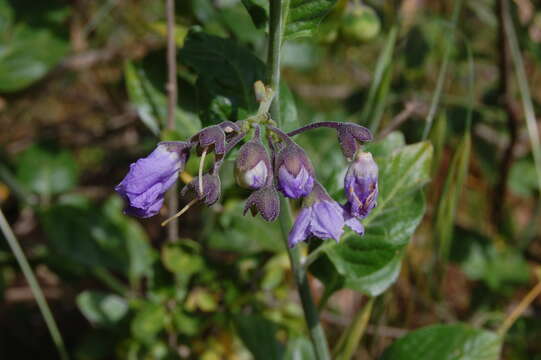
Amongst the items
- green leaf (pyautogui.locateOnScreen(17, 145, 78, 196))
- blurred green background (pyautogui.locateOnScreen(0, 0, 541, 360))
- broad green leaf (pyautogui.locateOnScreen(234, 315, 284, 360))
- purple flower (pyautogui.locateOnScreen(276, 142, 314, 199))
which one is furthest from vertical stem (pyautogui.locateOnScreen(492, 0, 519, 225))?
green leaf (pyautogui.locateOnScreen(17, 145, 78, 196))

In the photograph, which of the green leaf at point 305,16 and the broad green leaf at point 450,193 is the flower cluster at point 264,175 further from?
the broad green leaf at point 450,193

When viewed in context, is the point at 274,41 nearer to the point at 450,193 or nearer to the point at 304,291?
the point at 304,291

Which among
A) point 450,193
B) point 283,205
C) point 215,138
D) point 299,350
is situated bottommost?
point 299,350

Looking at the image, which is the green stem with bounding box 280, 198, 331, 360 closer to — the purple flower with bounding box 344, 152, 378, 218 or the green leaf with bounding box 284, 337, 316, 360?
the purple flower with bounding box 344, 152, 378, 218

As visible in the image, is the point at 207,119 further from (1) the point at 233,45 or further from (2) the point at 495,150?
(2) the point at 495,150

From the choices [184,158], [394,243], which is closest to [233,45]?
[184,158]

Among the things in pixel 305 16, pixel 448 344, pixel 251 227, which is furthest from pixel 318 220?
pixel 251 227
